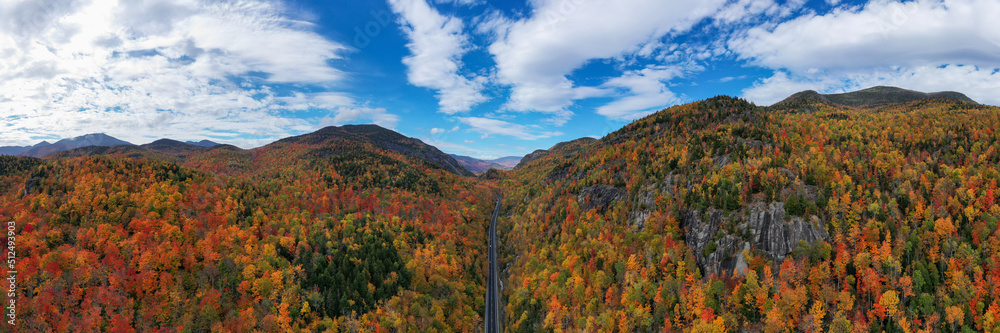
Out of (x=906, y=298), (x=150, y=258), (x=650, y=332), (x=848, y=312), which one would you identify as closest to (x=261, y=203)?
(x=150, y=258)

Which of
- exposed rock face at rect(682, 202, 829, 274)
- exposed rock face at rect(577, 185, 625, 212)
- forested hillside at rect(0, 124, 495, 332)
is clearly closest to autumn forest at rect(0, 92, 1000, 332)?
exposed rock face at rect(682, 202, 829, 274)

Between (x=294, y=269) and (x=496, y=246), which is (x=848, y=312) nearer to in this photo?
(x=496, y=246)

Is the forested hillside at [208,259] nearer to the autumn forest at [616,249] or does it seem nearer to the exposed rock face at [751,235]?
the autumn forest at [616,249]

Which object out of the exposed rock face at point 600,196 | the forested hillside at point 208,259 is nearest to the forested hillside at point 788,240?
the exposed rock face at point 600,196

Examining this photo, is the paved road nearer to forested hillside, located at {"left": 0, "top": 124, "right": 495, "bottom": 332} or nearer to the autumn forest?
the autumn forest

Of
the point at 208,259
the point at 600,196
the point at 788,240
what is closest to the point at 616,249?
the point at 600,196
